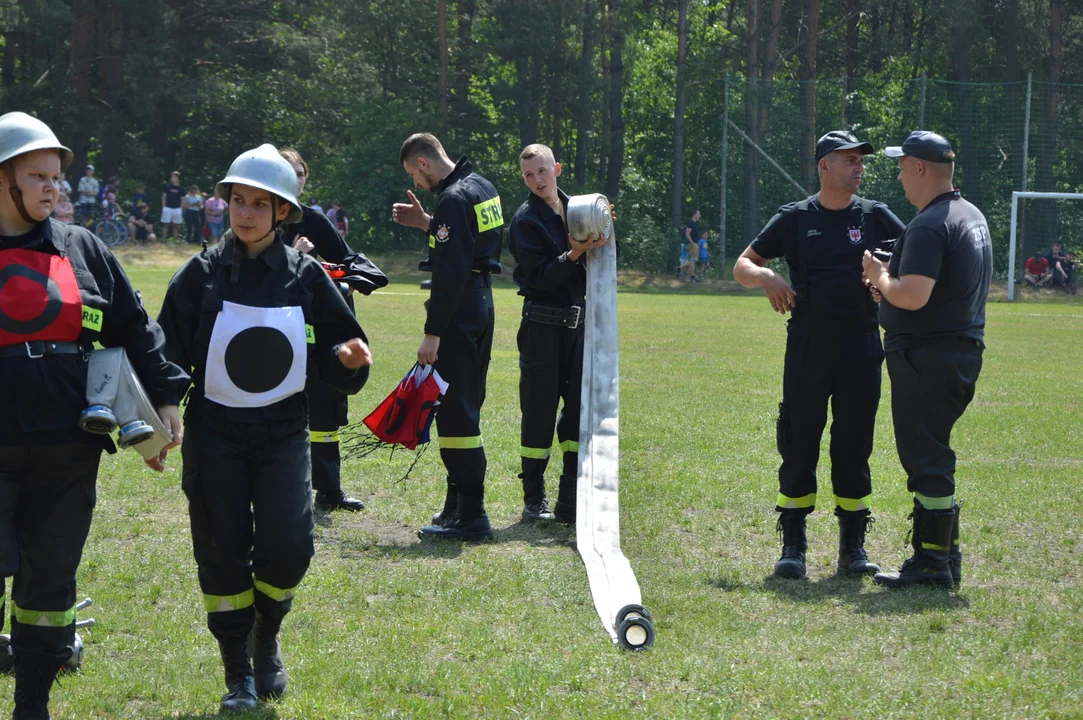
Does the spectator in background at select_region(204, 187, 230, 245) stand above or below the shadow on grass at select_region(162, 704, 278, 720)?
above

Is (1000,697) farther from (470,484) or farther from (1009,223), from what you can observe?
(1009,223)

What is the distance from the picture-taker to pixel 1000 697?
4.41 m

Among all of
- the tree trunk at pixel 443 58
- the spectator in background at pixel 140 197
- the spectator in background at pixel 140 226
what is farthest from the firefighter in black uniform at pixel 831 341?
the tree trunk at pixel 443 58

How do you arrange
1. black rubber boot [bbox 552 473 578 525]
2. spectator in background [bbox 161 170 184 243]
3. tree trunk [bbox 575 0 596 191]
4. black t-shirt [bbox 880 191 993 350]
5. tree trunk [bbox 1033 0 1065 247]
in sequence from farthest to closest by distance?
tree trunk [bbox 575 0 596 191] → spectator in background [bbox 161 170 184 243] → tree trunk [bbox 1033 0 1065 247] → black rubber boot [bbox 552 473 578 525] → black t-shirt [bbox 880 191 993 350]

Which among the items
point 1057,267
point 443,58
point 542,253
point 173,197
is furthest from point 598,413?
point 443,58

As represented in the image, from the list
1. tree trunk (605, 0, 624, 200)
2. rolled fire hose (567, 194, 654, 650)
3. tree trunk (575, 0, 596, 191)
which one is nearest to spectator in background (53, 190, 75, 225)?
rolled fire hose (567, 194, 654, 650)

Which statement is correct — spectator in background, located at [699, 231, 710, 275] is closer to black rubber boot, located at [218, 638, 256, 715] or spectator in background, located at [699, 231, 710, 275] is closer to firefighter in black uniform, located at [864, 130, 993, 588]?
firefighter in black uniform, located at [864, 130, 993, 588]

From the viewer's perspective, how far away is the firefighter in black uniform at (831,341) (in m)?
6.30

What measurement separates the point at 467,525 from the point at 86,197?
110 feet

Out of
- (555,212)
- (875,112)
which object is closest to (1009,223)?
(875,112)

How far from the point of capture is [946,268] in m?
5.91

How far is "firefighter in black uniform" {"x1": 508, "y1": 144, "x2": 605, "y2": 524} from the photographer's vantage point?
24.1ft

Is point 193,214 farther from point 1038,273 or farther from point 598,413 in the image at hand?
point 598,413

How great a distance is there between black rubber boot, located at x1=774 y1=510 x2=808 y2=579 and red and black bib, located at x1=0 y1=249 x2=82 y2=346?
3781mm
